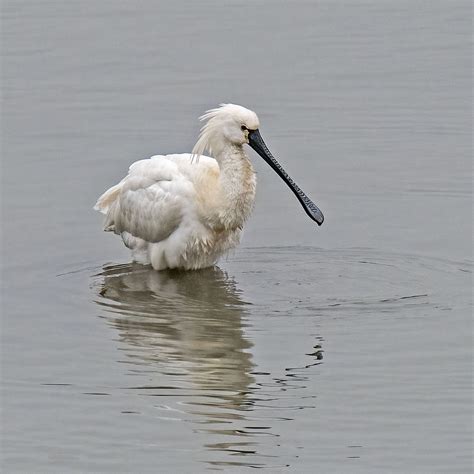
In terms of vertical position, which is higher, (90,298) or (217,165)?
(217,165)

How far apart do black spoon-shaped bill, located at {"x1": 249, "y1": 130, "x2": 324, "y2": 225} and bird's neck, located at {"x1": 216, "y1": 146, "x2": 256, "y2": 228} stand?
0.13 meters

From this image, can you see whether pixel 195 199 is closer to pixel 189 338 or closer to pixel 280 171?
pixel 280 171

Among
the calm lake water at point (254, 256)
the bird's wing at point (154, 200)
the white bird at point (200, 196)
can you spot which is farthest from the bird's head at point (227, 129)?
the calm lake water at point (254, 256)

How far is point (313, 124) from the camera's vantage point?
704 inches

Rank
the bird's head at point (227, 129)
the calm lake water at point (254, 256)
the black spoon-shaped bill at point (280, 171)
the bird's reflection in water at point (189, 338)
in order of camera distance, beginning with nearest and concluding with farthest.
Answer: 1. the calm lake water at point (254, 256)
2. the bird's reflection in water at point (189, 338)
3. the bird's head at point (227, 129)
4. the black spoon-shaped bill at point (280, 171)

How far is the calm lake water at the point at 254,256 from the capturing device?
32.7 feet

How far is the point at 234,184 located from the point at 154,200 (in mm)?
733

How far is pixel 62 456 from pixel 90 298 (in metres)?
3.72

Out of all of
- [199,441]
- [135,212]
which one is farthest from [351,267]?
[199,441]

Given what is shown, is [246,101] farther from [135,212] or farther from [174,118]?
[135,212]

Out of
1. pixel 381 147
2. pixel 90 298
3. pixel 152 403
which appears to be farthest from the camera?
pixel 381 147

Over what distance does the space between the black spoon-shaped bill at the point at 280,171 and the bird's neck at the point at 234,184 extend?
0.13m

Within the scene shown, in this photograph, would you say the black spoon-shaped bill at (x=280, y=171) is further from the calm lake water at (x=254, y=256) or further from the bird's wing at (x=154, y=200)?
the bird's wing at (x=154, y=200)

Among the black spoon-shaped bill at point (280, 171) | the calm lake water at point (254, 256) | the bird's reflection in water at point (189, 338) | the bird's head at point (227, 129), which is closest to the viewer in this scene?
the calm lake water at point (254, 256)
